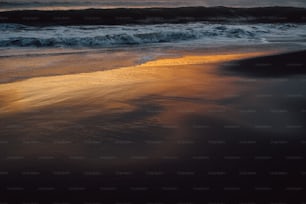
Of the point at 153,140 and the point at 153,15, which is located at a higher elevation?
the point at 153,15

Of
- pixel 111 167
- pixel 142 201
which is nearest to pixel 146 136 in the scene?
pixel 111 167

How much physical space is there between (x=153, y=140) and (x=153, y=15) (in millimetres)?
17792

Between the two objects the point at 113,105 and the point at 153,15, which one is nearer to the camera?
the point at 113,105

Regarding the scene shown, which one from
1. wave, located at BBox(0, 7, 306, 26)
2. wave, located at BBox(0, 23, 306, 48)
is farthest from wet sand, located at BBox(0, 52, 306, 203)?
wave, located at BBox(0, 7, 306, 26)

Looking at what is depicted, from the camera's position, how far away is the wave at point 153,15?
60.6ft

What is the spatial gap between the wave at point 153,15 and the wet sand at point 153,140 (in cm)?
1241

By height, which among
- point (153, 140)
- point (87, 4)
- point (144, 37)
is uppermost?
point (87, 4)

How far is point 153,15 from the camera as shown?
68.1 feet

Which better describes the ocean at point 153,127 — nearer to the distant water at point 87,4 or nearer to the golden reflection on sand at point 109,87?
the golden reflection on sand at point 109,87

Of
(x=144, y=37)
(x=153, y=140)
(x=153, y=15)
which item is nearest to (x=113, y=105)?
(x=153, y=140)

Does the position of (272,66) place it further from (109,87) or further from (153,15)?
(153,15)

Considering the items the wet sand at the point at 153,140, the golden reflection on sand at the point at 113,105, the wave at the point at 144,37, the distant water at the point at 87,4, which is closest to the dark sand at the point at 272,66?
the golden reflection on sand at the point at 113,105

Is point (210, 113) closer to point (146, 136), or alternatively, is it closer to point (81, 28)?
point (146, 136)

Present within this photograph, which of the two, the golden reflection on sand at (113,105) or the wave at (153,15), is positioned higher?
the wave at (153,15)
